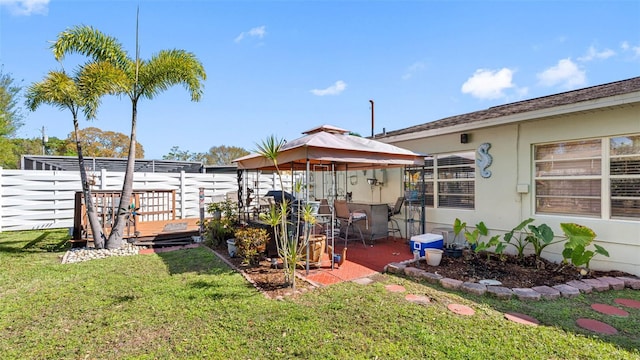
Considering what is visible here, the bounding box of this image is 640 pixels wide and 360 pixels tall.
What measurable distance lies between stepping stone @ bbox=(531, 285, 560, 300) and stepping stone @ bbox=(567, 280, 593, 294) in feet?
1.47

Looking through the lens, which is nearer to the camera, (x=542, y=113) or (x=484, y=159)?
(x=542, y=113)

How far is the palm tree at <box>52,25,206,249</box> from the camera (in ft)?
24.4

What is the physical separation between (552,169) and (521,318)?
381cm

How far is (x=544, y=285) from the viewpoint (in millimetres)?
4754

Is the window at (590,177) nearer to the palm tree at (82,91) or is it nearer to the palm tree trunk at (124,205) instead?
the palm tree trunk at (124,205)

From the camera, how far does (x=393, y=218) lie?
8.96 meters

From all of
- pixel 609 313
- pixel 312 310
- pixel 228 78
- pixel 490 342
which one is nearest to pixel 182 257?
pixel 312 310

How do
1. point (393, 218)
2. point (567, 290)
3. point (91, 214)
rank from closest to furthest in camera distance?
point (567, 290)
point (91, 214)
point (393, 218)

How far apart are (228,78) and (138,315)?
10.6 m

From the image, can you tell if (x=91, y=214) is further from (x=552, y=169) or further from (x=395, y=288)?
(x=552, y=169)

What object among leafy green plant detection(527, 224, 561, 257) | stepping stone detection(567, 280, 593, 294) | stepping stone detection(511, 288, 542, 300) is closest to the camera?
stepping stone detection(511, 288, 542, 300)

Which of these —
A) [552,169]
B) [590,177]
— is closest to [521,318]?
[590,177]

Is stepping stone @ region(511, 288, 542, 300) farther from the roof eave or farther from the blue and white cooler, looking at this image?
the roof eave

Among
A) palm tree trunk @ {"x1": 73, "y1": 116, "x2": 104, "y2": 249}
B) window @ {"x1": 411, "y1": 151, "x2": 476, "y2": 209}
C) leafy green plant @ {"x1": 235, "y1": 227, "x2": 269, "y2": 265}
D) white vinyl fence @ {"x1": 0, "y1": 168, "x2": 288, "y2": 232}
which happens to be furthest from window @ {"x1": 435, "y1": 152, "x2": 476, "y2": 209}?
palm tree trunk @ {"x1": 73, "y1": 116, "x2": 104, "y2": 249}
